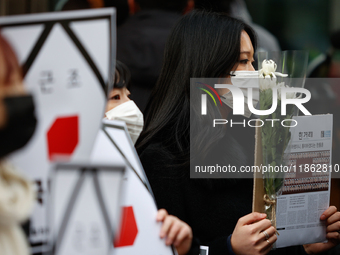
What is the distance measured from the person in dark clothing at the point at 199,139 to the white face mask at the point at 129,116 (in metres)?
0.09

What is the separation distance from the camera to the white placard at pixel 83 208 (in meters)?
0.83

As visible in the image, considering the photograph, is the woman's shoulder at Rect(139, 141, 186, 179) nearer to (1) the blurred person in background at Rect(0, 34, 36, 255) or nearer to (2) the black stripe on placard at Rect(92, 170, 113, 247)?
(2) the black stripe on placard at Rect(92, 170, 113, 247)

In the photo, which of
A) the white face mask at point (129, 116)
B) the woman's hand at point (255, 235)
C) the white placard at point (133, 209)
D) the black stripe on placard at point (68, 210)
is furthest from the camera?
the white face mask at point (129, 116)

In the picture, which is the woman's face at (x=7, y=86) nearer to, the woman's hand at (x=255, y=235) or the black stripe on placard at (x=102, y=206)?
the black stripe on placard at (x=102, y=206)

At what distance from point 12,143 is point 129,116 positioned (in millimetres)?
1223

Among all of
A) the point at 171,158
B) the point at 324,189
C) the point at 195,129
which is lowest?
the point at 324,189

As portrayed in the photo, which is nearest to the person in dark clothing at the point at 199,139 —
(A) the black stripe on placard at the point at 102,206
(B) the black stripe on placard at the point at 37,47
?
(A) the black stripe on placard at the point at 102,206

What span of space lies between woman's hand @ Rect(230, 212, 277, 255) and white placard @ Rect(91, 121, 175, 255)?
43cm

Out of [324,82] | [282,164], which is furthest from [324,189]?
[324,82]

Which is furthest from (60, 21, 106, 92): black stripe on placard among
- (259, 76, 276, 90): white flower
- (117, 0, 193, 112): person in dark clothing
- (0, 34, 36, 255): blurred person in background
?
(117, 0, 193, 112): person in dark clothing

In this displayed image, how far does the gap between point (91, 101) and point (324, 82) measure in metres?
3.24

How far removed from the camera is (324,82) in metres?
3.70

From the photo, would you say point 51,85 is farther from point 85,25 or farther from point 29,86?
point 85,25

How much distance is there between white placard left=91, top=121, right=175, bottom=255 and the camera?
115 cm
